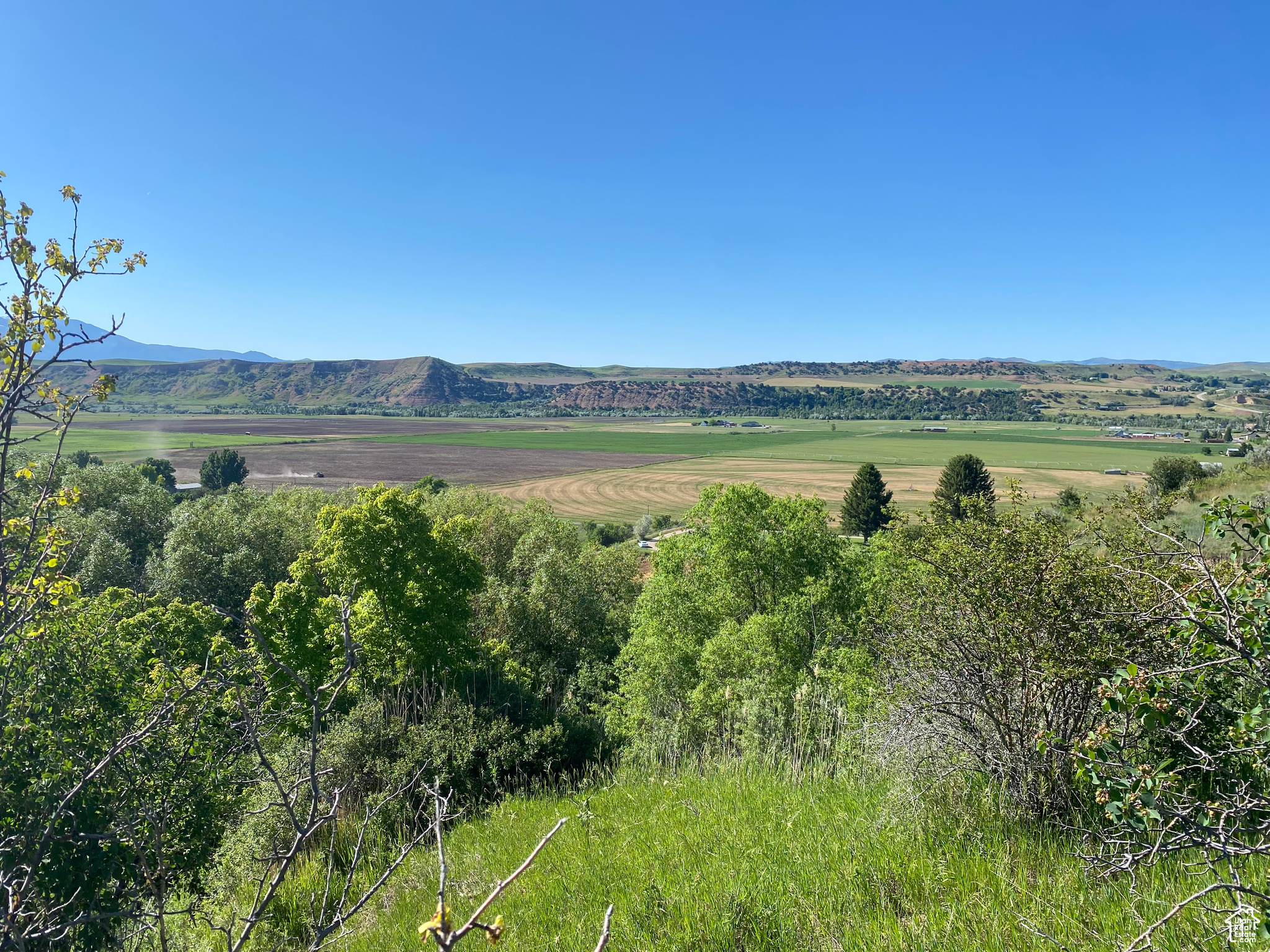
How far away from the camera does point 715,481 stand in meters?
121

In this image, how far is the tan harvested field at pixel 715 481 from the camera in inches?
3750

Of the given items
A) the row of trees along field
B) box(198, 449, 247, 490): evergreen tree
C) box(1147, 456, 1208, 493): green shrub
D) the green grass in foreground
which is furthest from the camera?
box(198, 449, 247, 490): evergreen tree

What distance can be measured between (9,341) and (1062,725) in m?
8.53

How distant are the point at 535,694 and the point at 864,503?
5144 cm

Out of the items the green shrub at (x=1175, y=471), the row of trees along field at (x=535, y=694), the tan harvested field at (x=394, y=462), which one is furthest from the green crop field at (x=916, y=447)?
the row of trees along field at (x=535, y=694)

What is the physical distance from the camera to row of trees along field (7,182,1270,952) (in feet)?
12.2

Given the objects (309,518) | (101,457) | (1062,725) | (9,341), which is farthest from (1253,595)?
(101,457)

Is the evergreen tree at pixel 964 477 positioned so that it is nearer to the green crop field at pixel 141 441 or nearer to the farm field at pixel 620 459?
the farm field at pixel 620 459

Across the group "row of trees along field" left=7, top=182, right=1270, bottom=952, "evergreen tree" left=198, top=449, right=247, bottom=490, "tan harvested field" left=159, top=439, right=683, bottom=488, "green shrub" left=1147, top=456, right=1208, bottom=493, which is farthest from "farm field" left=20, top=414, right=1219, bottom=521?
"row of trees along field" left=7, top=182, right=1270, bottom=952

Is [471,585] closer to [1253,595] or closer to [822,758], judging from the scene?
A: [822,758]

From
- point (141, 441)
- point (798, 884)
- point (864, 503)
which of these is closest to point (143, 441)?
point (141, 441)

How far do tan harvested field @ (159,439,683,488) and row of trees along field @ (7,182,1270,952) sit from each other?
83.8 metres

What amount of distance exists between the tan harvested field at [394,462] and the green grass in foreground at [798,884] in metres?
99.3

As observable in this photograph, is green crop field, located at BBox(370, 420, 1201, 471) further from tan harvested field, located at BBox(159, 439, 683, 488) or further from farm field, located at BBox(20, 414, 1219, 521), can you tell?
tan harvested field, located at BBox(159, 439, 683, 488)
